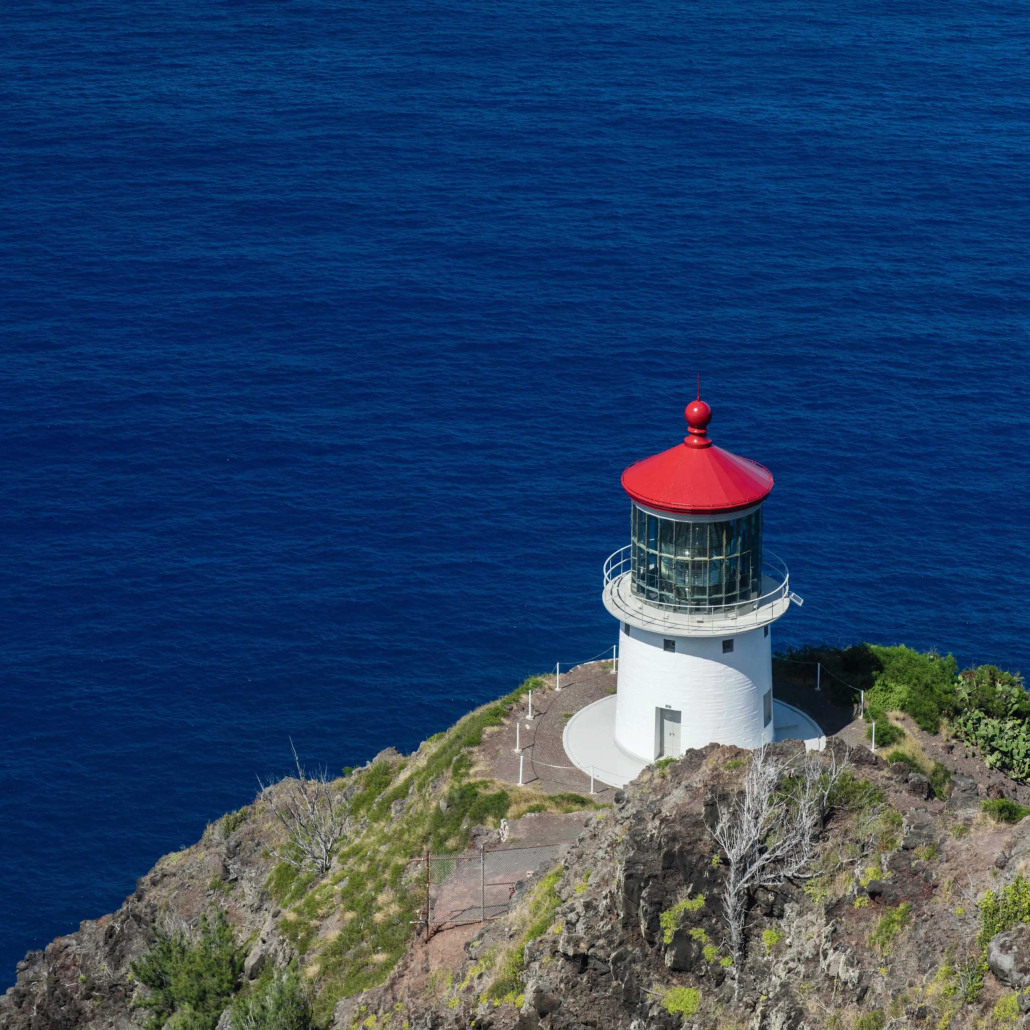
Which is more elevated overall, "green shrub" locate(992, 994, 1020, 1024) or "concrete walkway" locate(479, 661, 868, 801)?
"green shrub" locate(992, 994, 1020, 1024)

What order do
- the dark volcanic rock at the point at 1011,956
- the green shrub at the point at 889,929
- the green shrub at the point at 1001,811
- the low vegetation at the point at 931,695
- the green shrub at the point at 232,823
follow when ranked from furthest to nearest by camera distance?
the green shrub at the point at 232,823
the low vegetation at the point at 931,695
the green shrub at the point at 1001,811
the green shrub at the point at 889,929
the dark volcanic rock at the point at 1011,956

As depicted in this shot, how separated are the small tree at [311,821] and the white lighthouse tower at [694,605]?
8375 millimetres

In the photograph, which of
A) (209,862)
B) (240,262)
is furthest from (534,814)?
(240,262)

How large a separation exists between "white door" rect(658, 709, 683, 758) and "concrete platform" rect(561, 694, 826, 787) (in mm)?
657

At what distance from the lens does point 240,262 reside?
380 ft

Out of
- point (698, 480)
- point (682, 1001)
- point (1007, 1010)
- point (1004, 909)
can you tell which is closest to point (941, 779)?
point (698, 480)

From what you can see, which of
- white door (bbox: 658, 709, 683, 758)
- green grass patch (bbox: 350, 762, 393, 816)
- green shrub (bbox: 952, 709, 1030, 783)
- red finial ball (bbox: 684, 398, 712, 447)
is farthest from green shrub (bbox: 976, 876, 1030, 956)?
green grass patch (bbox: 350, 762, 393, 816)

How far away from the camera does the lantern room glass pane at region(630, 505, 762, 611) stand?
141 ft

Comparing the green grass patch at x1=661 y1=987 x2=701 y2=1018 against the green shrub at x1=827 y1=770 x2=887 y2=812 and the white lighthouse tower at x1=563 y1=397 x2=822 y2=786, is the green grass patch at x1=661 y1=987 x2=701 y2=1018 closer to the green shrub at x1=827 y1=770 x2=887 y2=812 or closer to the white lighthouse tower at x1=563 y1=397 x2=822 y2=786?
the green shrub at x1=827 y1=770 x2=887 y2=812

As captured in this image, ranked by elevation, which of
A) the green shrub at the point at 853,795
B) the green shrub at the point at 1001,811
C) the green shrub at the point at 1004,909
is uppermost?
the green shrub at the point at 1004,909

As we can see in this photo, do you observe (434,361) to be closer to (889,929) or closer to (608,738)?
(608,738)

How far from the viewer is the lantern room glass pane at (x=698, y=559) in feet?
141

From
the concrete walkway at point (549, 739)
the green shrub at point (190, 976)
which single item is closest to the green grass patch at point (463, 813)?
the concrete walkway at point (549, 739)

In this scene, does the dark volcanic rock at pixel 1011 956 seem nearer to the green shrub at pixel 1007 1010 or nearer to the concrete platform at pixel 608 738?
the green shrub at pixel 1007 1010
